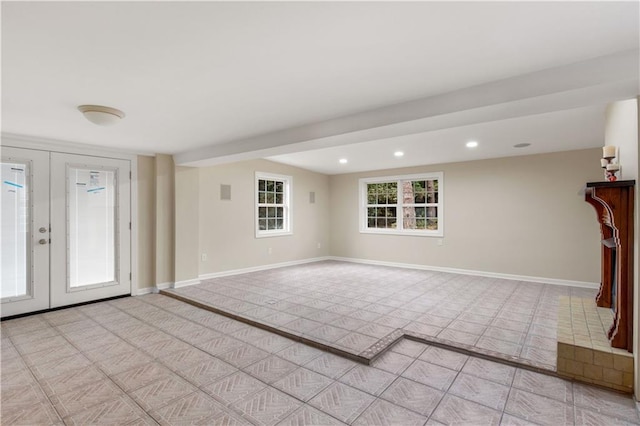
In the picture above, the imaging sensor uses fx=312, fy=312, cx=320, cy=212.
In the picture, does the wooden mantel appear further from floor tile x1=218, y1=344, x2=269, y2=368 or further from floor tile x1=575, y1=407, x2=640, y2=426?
floor tile x1=218, y1=344, x2=269, y2=368

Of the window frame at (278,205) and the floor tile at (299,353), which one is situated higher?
the window frame at (278,205)

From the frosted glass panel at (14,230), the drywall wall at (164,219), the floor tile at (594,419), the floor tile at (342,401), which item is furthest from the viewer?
the drywall wall at (164,219)

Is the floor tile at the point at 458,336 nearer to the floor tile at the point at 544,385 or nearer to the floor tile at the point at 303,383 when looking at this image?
the floor tile at the point at 544,385

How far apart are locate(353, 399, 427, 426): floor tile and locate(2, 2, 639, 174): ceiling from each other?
7.66 feet

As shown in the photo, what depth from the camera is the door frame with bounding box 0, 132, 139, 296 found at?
405 cm

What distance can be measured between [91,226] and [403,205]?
6044 mm

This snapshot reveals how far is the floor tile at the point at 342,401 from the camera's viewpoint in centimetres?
205

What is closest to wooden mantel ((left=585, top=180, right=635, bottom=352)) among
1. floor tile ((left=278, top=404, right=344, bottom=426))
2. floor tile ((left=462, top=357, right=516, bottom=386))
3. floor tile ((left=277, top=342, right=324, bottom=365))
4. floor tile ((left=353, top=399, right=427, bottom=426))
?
floor tile ((left=462, top=357, right=516, bottom=386))

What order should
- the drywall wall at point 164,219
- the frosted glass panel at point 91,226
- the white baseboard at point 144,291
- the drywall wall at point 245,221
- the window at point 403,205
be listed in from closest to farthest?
the frosted glass panel at point 91,226 < the white baseboard at point 144,291 < the drywall wall at point 164,219 < the drywall wall at point 245,221 < the window at point 403,205

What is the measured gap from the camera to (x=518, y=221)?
5836 millimetres

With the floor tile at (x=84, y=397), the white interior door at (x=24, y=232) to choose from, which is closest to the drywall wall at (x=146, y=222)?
the white interior door at (x=24, y=232)

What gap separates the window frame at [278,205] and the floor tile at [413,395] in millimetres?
4968

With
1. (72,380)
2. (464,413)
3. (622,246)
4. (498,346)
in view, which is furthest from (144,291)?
(622,246)

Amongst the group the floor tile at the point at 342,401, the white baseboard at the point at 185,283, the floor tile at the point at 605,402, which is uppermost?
the white baseboard at the point at 185,283
